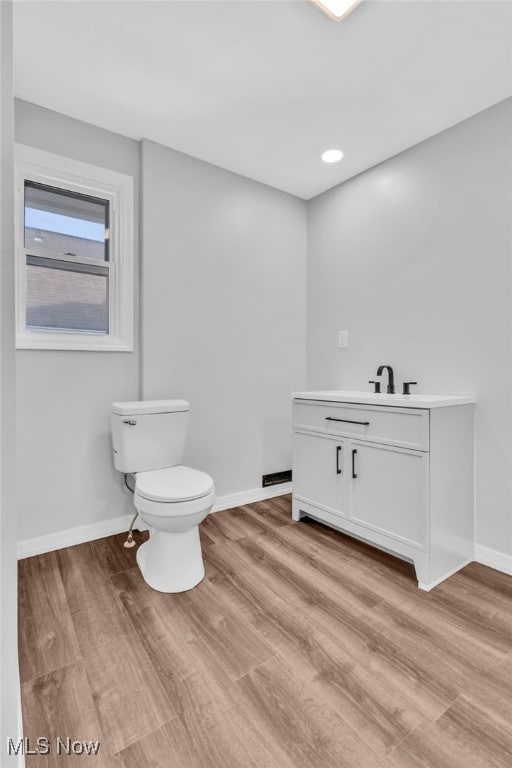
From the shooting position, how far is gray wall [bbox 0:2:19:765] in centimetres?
71

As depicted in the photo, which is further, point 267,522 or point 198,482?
point 267,522

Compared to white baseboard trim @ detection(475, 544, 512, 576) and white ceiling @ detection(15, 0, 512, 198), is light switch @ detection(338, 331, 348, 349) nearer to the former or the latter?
white ceiling @ detection(15, 0, 512, 198)

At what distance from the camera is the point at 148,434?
2.06 meters

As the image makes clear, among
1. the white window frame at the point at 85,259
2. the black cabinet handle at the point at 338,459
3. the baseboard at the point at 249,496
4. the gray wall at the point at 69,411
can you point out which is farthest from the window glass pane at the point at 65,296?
the black cabinet handle at the point at 338,459

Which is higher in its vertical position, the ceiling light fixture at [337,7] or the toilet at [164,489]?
the ceiling light fixture at [337,7]

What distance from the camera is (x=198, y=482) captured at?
5.90 ft

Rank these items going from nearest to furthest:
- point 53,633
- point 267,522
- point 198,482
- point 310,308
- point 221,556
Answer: point 53,633
point 198,482
point 221,556
point 267,522
point 310,308

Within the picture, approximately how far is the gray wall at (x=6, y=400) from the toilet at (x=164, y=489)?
86 centimetres

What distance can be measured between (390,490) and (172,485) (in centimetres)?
108

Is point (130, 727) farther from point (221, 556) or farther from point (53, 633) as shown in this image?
point (221, 556)

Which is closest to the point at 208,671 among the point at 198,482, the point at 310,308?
the point at 198,482

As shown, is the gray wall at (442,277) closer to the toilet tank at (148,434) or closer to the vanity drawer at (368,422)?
the vanity drawer at (368,422)

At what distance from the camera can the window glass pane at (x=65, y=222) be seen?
2051 millimetres

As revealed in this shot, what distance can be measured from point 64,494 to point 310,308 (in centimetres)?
219
